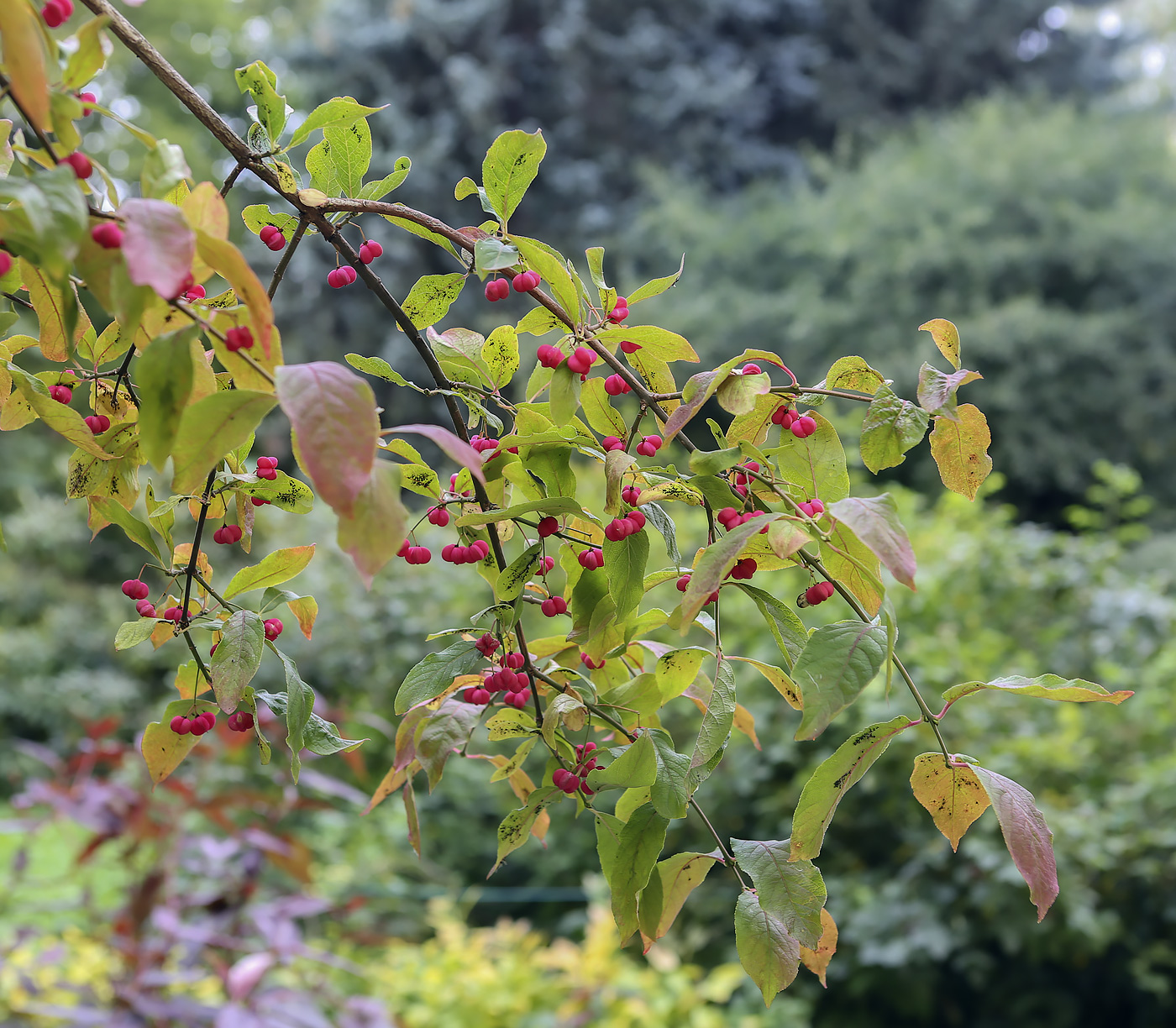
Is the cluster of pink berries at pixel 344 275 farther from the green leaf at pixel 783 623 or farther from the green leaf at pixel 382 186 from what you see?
the green leaf at pixel 783 623

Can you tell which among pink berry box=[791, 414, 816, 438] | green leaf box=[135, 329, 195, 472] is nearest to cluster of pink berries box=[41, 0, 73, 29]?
green leaf box=[135, 329, 195, 472]

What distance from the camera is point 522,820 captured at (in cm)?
53

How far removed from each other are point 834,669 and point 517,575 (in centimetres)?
18

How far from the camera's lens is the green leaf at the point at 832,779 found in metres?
0.44

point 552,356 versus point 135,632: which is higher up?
point 552,356

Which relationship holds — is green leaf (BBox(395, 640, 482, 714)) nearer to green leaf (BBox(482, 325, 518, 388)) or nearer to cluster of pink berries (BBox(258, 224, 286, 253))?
green leaf (BBox(482, 325, 518, 388))

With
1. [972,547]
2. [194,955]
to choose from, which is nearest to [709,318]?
[972,547]

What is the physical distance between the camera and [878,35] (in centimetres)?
926

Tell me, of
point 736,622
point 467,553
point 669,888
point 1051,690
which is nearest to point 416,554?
point 467,553

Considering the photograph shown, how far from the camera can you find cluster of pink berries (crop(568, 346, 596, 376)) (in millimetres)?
500

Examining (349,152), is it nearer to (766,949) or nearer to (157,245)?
(157,245)

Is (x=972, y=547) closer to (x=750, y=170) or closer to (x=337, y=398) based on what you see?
(x=337, y=398)

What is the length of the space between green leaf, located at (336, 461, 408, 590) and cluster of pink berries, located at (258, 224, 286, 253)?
0.28 m

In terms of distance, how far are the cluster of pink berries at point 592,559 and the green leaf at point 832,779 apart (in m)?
0.15
